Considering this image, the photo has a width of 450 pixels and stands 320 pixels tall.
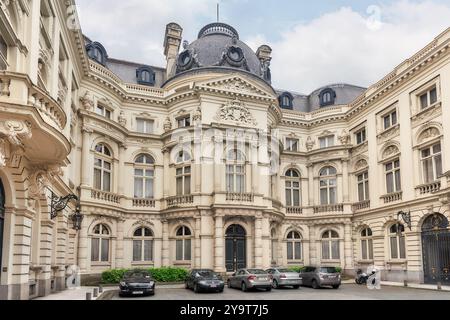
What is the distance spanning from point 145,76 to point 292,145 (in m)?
14.0

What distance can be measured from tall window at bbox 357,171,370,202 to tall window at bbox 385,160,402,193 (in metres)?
2.62

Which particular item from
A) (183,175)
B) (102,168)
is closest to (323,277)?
(183,175)

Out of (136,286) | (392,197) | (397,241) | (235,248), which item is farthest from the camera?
(235,248)

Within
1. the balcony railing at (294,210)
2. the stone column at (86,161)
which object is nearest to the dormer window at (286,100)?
the balcony railing at (294,210)

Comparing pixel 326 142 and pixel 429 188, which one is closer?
pixel 429 188

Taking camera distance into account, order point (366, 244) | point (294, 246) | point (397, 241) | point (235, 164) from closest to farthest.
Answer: point (397, 241), point (235, 164), point (366, 244), point (294, 246)

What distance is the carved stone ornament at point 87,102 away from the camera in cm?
3011

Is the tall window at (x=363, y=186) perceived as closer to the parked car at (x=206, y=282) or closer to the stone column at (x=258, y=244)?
the stone column at (x=258, y=244)

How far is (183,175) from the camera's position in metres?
33.5

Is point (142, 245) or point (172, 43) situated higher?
point (172, 43)

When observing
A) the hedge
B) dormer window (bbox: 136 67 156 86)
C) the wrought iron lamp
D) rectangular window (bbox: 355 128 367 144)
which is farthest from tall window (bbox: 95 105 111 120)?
the wrought iron lamp

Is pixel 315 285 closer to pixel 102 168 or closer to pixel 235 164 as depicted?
pixel 235 164

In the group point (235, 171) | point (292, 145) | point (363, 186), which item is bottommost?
point (363, 186)
